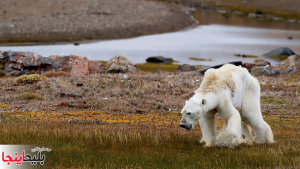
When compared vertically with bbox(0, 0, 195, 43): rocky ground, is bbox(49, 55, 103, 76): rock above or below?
below

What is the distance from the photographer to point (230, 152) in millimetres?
9719

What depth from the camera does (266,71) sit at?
39.1m

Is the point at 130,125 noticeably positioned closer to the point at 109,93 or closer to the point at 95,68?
the point at 109,93

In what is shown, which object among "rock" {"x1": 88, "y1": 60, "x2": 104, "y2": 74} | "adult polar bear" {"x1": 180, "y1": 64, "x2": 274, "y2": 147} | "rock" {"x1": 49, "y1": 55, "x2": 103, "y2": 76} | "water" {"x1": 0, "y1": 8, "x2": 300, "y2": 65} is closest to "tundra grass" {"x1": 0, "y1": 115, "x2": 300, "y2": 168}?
"adult polar bear" {"x1": 180, "y1": 64, "x2": 274, "y2": 147}

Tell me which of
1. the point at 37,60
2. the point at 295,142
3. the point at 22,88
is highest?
the point at 37,60

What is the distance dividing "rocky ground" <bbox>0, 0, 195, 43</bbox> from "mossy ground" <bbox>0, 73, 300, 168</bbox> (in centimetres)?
5388

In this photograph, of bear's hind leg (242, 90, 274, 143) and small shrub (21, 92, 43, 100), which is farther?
small shrub (21, 92, 43, 100)

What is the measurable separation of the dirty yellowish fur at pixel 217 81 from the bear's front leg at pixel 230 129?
1.85ft

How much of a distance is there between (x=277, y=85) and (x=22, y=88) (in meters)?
20.5

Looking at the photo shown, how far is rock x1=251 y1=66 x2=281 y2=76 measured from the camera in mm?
38719

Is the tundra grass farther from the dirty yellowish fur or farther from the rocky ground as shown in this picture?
the rocky ground

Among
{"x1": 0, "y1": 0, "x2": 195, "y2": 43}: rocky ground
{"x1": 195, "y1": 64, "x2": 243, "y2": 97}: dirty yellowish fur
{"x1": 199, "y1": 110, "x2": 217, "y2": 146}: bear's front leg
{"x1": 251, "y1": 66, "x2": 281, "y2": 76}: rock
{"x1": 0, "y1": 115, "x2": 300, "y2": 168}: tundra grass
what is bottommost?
{"x1": 0, "y1": 115, "x2": 300, "y2": 168}: tundra grass

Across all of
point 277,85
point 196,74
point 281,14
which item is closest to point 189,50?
point 196,74

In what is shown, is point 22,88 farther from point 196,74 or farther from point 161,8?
point 161,8
